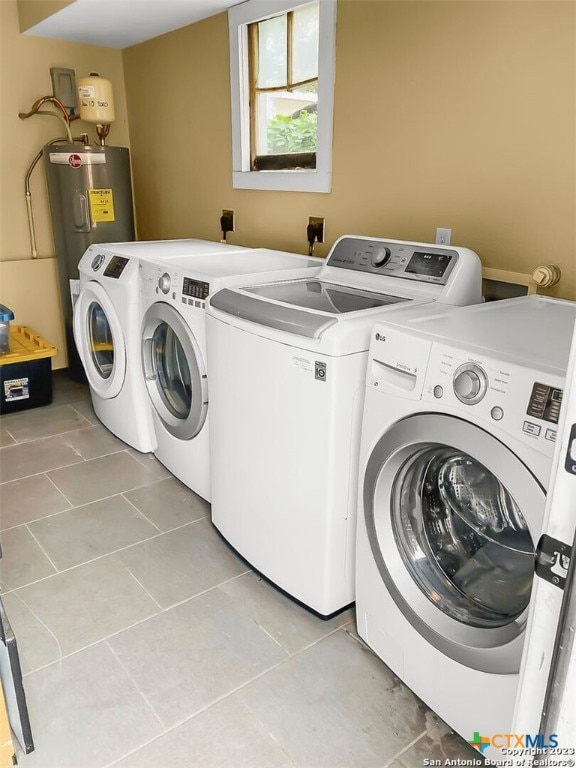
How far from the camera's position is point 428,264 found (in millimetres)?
1964

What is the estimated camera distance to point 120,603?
1.89 m

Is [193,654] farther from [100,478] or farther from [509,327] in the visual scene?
[509,327]

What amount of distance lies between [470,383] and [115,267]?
195 cm

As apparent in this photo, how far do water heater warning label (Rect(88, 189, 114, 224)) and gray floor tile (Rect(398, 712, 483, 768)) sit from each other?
3.15 m

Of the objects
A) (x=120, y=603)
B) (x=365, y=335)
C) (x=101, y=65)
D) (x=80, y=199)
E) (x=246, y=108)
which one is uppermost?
(x=101, y=65)

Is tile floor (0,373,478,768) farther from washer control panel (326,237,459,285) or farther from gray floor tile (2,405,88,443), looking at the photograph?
washer control panel (326,237,459,285)

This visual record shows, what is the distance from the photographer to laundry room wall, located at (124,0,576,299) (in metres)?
1.78

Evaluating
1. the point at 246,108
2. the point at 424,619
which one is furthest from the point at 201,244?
the point at 424,619

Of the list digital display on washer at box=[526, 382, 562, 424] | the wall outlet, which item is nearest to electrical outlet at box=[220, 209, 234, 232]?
the wall outlet

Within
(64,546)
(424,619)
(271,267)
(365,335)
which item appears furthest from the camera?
(271,267)

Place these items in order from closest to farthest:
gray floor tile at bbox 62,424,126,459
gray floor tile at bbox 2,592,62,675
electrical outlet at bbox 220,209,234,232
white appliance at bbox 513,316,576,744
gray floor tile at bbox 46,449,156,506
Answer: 1. white appliance at bbox 513,316,576,744
2. gray floor tile at bbox 2,592,62,675
3. gray floor tile at bbox 46,449,156,506
4. gray floor tile at bbox 62,424,126,459
5. electrical outlet at bbox 220,209,234,232

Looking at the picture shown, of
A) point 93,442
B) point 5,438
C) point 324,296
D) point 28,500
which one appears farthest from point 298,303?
point 5,438

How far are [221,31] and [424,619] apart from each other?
290 centimetres

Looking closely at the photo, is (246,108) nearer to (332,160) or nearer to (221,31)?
(221,31)
